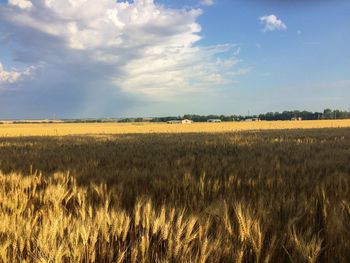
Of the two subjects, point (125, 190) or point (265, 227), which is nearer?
point (265, 227)

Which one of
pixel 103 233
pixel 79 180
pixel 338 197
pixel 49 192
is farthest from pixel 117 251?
pixel 79 180

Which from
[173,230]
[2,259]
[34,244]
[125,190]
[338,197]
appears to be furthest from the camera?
[125,190]

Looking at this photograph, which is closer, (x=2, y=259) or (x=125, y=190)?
(x=2, y=259)

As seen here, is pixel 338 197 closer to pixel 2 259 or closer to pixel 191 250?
pixel 191 250

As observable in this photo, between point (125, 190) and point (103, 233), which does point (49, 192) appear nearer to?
point (125, 190)

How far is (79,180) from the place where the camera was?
4.90 meters

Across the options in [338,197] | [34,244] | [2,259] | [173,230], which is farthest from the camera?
[338,197]

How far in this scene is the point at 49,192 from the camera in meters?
3.57

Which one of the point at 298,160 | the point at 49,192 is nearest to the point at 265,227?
the point at 49,192

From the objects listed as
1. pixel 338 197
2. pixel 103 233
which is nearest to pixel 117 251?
pixel 103 233

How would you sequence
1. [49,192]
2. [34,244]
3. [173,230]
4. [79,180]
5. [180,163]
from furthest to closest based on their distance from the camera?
[180,163] → [79,180] → [49,192] → [173,230] → [34,244]

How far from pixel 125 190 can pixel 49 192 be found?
33.3 inches

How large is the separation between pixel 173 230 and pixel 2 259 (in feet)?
3.31

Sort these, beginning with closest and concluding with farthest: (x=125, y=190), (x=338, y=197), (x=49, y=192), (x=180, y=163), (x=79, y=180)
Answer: (x=338, y=197) → (x=49, y=192) → (x=125, y=190) → (x=79, y=180) → (x=180, y=163)
